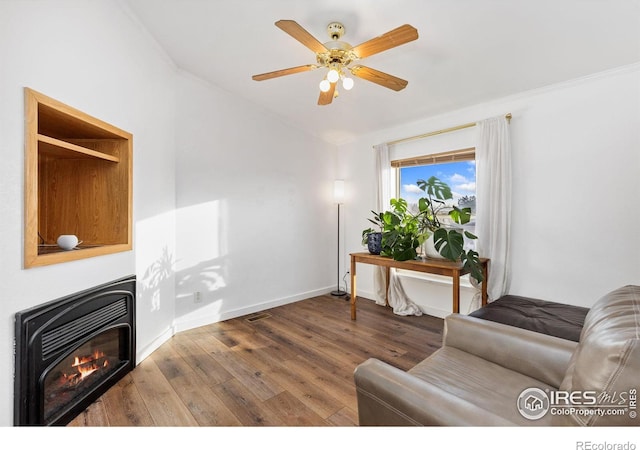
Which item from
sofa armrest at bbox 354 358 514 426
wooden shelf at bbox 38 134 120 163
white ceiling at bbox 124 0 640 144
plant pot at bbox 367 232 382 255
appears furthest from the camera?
plant pot at bbox 367 232 382 255

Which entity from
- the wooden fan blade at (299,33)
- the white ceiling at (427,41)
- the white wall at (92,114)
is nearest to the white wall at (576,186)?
the white ceiling at (427,41)

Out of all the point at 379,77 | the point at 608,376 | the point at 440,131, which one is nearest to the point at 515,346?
the point at 608,376

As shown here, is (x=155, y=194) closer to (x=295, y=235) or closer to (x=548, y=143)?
(x=295, y=235)

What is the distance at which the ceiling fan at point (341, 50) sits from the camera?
164 centimetres

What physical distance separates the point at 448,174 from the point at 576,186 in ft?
3.86

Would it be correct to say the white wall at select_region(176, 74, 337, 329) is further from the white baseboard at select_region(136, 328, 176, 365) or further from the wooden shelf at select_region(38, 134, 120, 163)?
the wooden shelf at select_region(38, 134, 120, 163)

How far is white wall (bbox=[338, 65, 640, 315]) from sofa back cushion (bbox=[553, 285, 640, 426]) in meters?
1.84

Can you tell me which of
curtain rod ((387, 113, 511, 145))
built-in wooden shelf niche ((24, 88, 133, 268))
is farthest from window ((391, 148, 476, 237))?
built-in wooden shelf niche ((24, 88, 133, 268))

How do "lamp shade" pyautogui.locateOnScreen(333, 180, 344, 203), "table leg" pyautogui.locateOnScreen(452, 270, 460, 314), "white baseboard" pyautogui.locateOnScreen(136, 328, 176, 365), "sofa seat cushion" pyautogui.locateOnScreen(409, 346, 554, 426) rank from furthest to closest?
"lamp shade" pyautogui.locateOnScreen(333, 180, 344, 203) < "table leg" pyautogui.locateOnScreen(452, 270, 460, 314) < "white baseboard" pyautogui.locateOnScreen(136, 328, 176, 365) < "sofa seat cushion" pyautogui.locateOnScreen(409, 346, 554, 426)

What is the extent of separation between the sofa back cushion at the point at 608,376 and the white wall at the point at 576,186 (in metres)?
1.84

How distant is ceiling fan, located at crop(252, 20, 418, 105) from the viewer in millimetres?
1636

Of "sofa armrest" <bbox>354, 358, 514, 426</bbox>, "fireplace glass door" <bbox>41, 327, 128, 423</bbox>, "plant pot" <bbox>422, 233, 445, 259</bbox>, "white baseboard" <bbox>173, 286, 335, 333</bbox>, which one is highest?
"plant pot" <bbox>422, 233, 445, 259</bbox>

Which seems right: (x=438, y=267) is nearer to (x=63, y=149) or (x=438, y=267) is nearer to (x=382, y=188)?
(x=382, y=188)

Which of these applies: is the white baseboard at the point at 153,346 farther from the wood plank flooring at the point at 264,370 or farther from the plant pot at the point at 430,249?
the plant pot at the point at 430,249
